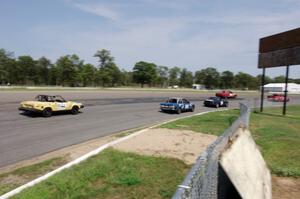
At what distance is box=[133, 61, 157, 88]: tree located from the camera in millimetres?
128125

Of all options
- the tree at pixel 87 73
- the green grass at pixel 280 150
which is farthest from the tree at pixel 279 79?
the green grass at pixel 280 150

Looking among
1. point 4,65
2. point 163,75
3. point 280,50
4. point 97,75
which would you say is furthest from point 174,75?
point 280,50

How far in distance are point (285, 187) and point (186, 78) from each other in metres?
141

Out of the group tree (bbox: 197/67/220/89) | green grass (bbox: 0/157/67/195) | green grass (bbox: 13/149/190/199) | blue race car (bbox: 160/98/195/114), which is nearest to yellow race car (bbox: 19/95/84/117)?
blue race car (bbox: 160/98/195/114)

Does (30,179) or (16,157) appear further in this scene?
(16,157)

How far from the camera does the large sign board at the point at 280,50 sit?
23.5 metres

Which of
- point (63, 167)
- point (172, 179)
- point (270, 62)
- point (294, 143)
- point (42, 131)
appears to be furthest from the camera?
point (270, 62)

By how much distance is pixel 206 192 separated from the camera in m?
3.68

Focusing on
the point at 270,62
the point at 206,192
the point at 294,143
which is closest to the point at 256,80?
the point at 270,62

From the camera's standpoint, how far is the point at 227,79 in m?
133

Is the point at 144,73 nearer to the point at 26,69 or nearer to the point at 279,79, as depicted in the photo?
the point at 26,69

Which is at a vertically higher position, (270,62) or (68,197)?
(270,62)

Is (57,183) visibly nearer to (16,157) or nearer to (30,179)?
(30,179)

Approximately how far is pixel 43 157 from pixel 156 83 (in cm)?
13070
